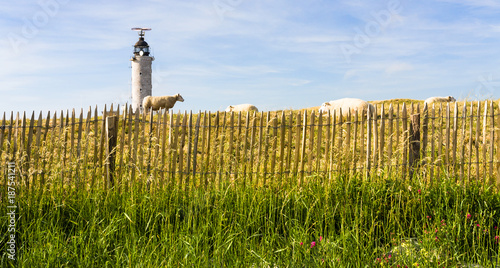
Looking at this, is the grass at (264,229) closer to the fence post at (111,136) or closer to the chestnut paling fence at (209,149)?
the chestnut paling fence at (209,149)

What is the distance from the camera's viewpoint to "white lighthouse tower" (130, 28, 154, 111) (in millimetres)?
30453

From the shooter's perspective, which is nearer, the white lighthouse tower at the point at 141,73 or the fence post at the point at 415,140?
the fence post at the point at 415,140

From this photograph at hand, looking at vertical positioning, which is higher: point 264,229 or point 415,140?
point 415,140

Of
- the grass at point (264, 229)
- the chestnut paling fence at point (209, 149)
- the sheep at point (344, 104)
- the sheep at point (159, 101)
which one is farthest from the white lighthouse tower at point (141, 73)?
the grass at point (264, 229)

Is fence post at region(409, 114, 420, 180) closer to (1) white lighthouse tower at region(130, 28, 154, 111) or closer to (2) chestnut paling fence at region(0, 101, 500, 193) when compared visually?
(2) chestnut paling fence at region(0, 101, 500, 193)

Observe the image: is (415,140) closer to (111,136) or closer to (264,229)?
(264,229)

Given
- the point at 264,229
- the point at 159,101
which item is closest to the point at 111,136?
the point at 264,229

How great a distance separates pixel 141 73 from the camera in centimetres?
3083

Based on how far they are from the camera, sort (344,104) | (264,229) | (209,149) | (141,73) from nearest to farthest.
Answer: (264,229), (209,149), (344,104), (141,73)

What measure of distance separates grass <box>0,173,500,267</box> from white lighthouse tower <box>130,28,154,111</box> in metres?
26.1

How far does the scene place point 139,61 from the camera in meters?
31.1

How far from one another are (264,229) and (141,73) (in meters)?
28.4

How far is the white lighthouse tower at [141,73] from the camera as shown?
30453 millimetres

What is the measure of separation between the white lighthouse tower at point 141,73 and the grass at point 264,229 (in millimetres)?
26066
